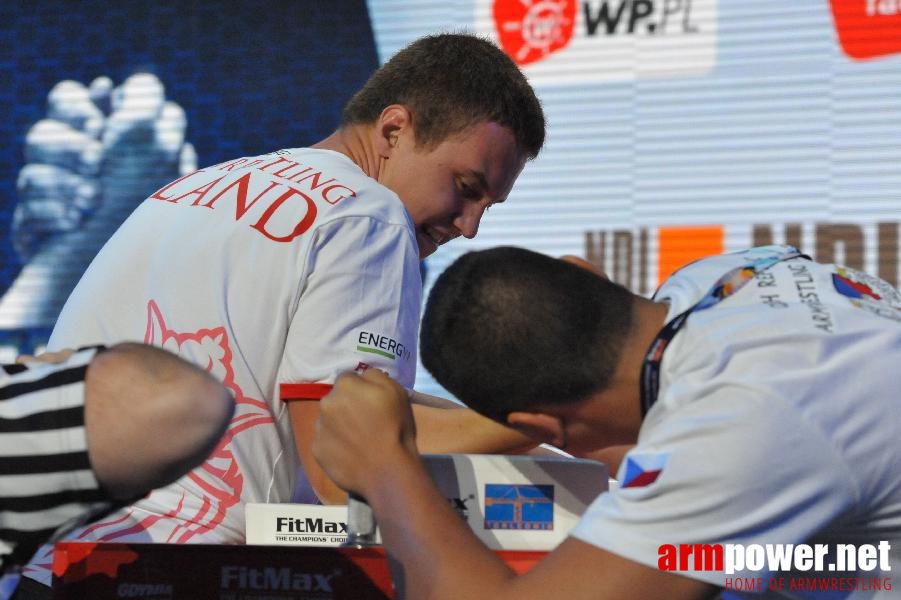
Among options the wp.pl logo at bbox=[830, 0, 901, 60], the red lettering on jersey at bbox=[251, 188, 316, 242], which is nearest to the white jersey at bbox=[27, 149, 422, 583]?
the red lettering on jersey at bbox=[251, 188, 316, 242]

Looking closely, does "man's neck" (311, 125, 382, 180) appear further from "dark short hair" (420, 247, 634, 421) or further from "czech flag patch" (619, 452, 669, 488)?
"czech flag patch" (619, 452, 669, 488)

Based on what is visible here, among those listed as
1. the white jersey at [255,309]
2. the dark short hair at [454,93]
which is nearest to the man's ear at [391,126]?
the dark short hair at [454,93]

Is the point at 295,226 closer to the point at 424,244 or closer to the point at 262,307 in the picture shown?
the point at 262,307

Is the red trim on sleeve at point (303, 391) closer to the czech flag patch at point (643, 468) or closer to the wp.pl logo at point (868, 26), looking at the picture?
the czech flag patch at point (643, 468)

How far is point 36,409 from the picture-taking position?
100 cm

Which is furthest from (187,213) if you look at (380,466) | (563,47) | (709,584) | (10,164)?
(10,164)

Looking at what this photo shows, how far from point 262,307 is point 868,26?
5333 millimetres

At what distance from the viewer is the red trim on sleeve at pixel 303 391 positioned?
1750 millimetres

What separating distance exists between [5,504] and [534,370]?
682 millimetres

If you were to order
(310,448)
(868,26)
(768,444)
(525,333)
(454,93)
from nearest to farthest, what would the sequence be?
1. (768,444)
2. (525,333)
3. (310,448)
4. (454,93)
5. (868,26)

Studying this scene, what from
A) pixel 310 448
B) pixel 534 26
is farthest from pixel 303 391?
pixel 534 26

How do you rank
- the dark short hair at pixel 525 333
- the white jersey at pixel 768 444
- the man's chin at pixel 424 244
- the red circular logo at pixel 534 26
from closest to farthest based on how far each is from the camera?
1. the white jersey at pixel 768 444
2. the dark short hair at pixel 525 333
3. the man's chin at pixel 424 244
4. the red circular logo at pixel 534 26

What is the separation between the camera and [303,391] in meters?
1.76

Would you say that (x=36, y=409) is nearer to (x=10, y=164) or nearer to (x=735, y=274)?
(x=735, y=274)
